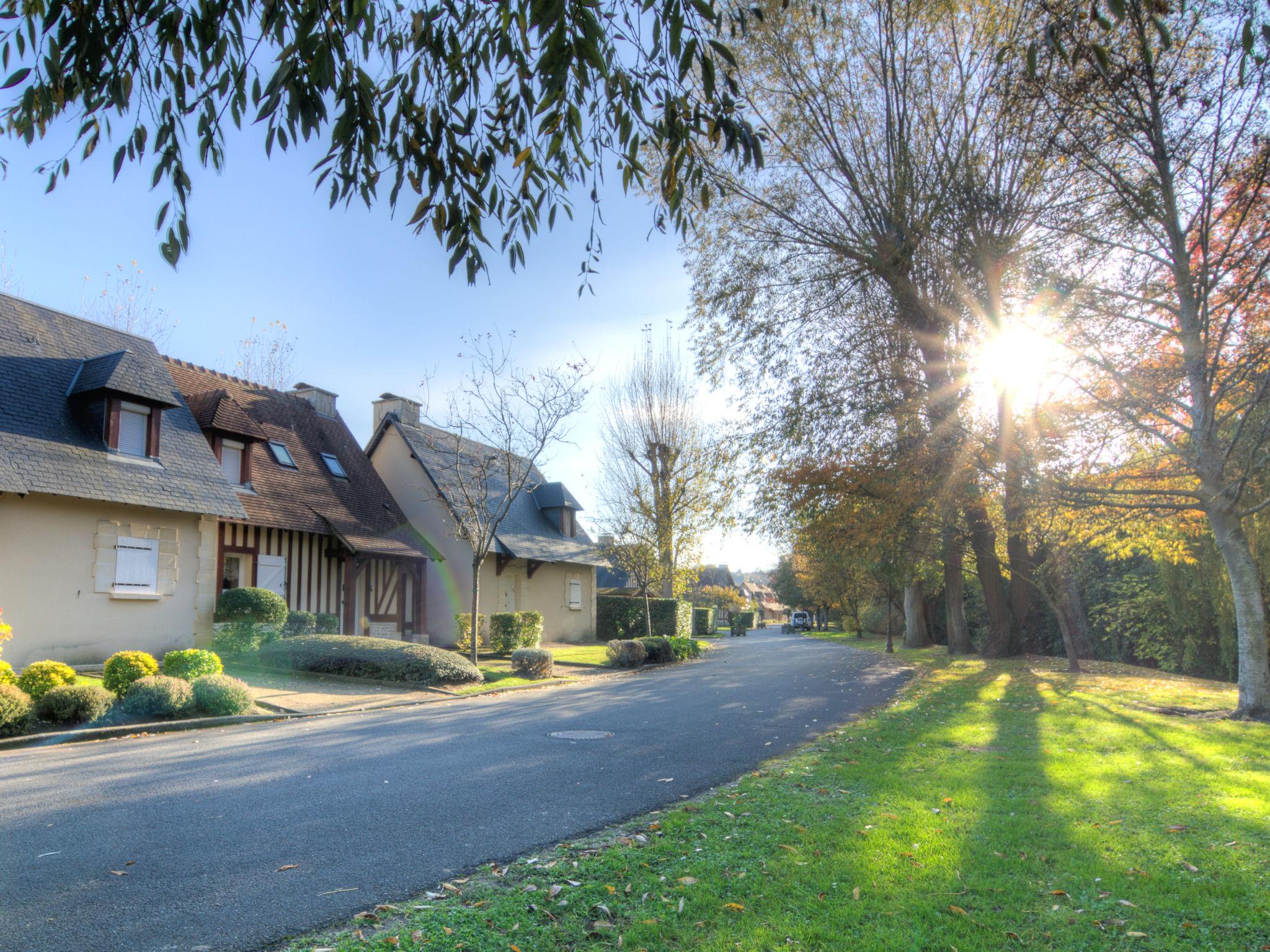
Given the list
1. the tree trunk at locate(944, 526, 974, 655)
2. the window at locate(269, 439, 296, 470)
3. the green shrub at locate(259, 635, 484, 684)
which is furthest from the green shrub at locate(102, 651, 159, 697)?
the tree trunk at locate(944, 526, 974, 655)

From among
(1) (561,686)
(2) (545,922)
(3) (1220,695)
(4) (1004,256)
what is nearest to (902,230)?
(4) (1004,256)

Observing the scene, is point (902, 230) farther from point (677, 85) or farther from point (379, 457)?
point (379, 457)

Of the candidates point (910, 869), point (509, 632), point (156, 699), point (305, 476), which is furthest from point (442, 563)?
point (910, 869)

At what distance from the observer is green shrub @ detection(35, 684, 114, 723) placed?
898 cm

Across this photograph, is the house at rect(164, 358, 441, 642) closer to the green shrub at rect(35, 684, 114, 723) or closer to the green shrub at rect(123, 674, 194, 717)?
the green shrub at rect(123, 674, 194, 717)

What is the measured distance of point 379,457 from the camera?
25.3 meters

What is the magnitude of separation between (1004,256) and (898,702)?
7.58 m

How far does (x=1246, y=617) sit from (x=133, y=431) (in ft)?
61.0

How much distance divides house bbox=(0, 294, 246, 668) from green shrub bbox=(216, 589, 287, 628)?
0.34 meters

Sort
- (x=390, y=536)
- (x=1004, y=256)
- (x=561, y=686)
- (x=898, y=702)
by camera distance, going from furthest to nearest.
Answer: (x=390, y=536)
(x=561, y=686)
(x=1004, y=256)
(x=898, y=702)

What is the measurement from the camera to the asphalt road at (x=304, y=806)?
372 centimetres

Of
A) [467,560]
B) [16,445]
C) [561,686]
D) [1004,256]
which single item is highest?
[1004,256]

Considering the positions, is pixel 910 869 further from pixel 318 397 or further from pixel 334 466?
pixel 318 397

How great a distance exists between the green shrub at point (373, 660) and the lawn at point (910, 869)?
8.60 metres
